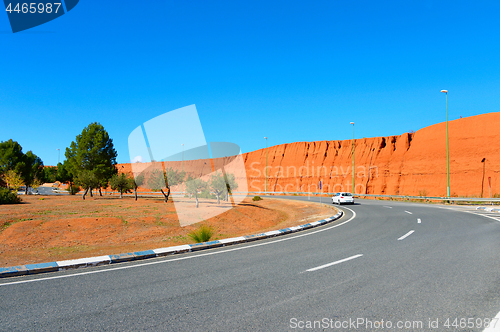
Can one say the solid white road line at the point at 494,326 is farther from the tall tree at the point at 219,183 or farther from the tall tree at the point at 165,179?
the tall tree at the point at 165,179

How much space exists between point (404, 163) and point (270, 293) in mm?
60744

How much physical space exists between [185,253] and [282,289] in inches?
161

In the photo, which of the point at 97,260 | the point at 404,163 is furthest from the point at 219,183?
the point at 404,163

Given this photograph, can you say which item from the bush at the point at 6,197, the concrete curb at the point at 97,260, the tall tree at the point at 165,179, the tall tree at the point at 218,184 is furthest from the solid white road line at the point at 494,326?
the bush at the point at 6,197

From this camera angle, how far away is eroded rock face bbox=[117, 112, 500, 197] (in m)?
44.5

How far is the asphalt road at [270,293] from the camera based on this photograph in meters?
3.71

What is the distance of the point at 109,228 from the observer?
52.5 ft

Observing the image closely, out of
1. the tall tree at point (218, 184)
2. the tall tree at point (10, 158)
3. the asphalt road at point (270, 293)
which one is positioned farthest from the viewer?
the tall tree at point (10, 158)

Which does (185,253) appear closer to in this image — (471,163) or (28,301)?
(28,301)

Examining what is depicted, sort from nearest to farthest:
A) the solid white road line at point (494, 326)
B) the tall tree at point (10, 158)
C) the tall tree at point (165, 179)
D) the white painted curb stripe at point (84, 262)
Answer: the solid white road line at point (494, 326) → the white painted curb stripe at point (84, 262) → the tall tree at point (165, 179) → the tall tree at point (10, 158)

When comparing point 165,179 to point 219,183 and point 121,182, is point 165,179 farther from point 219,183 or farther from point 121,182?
point 121,182

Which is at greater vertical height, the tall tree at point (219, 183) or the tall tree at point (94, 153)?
the tall tree at point (94, 153)

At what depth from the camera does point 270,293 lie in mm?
4676

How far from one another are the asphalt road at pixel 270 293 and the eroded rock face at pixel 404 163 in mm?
45325
